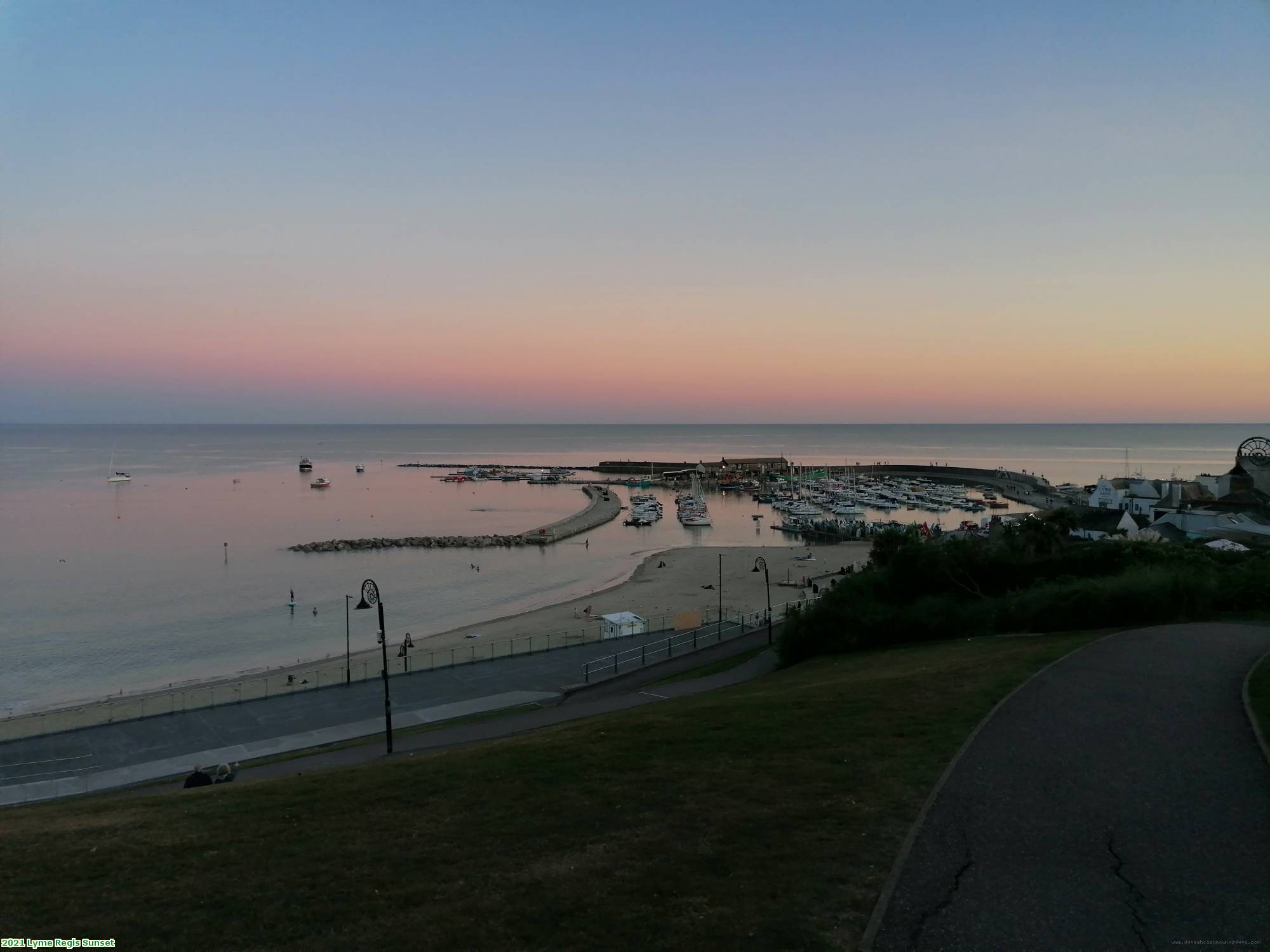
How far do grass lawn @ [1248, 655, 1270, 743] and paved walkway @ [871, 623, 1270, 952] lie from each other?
20 cm

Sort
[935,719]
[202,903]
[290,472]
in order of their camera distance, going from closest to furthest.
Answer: [202,903], [935,719], [290,472]

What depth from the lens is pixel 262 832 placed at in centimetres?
973

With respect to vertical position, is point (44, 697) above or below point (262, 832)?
below

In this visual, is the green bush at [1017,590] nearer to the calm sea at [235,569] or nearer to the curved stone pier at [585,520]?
the calm sea at [235,569]

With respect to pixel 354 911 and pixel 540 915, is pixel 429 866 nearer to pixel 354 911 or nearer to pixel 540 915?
pixel 354 911

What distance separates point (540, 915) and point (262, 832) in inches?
180

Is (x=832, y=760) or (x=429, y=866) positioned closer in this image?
(x=429, y=866)

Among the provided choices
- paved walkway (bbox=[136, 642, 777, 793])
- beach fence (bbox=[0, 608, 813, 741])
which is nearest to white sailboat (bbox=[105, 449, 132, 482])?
beach fence (bbox=[0, 608, 813, 741])

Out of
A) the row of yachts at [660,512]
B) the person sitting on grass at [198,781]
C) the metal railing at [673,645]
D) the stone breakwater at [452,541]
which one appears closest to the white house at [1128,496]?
the row of yachts at [660,512]

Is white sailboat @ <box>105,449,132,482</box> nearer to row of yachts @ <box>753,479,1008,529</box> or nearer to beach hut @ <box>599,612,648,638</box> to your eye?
row of yachts @ <box>753,479,1008,529</box>

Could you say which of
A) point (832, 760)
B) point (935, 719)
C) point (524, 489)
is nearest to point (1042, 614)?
point (935, 719)

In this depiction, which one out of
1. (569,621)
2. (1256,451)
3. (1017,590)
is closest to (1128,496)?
(1256,451)

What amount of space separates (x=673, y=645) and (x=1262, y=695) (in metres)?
19.6

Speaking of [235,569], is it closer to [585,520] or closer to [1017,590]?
[585,520]
